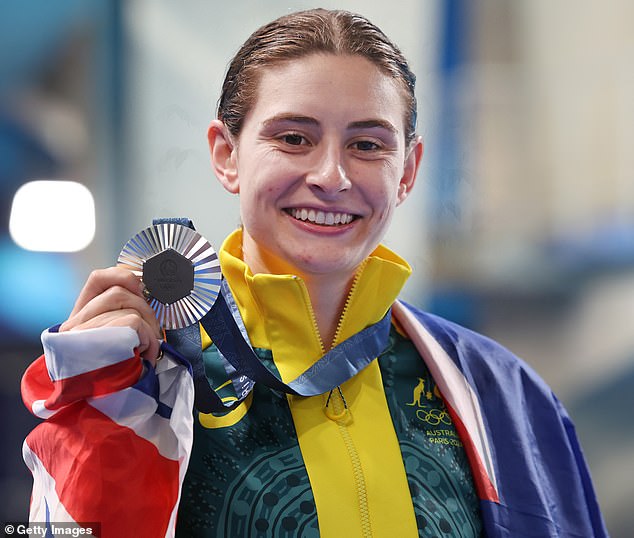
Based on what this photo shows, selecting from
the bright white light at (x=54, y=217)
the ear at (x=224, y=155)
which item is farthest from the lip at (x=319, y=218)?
the bright white light at (x=54, y=217)

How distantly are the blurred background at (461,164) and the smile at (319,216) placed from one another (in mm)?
524

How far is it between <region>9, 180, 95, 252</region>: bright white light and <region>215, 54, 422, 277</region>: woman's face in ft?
3.39

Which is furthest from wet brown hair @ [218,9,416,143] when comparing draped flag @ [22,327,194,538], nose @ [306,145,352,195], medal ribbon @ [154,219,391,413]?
draped flag @ [22,327,194,538]

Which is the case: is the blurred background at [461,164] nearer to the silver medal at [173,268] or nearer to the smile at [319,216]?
the smile at [319,216]

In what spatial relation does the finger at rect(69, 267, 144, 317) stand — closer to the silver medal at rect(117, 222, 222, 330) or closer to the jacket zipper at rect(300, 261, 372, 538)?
the silver medal at rect(117, 222, 222, 330)

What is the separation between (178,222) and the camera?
0.95 m

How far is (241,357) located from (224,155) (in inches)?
11.2

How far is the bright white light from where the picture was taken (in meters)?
2.04

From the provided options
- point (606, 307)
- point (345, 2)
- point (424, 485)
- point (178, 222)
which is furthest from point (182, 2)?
point (606, 307)

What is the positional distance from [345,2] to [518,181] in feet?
3.73

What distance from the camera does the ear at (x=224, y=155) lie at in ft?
3.74

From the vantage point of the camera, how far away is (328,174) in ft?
3.39

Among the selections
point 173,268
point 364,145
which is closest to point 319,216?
point 364,145

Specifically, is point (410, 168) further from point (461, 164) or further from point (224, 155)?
point (461, 164)
